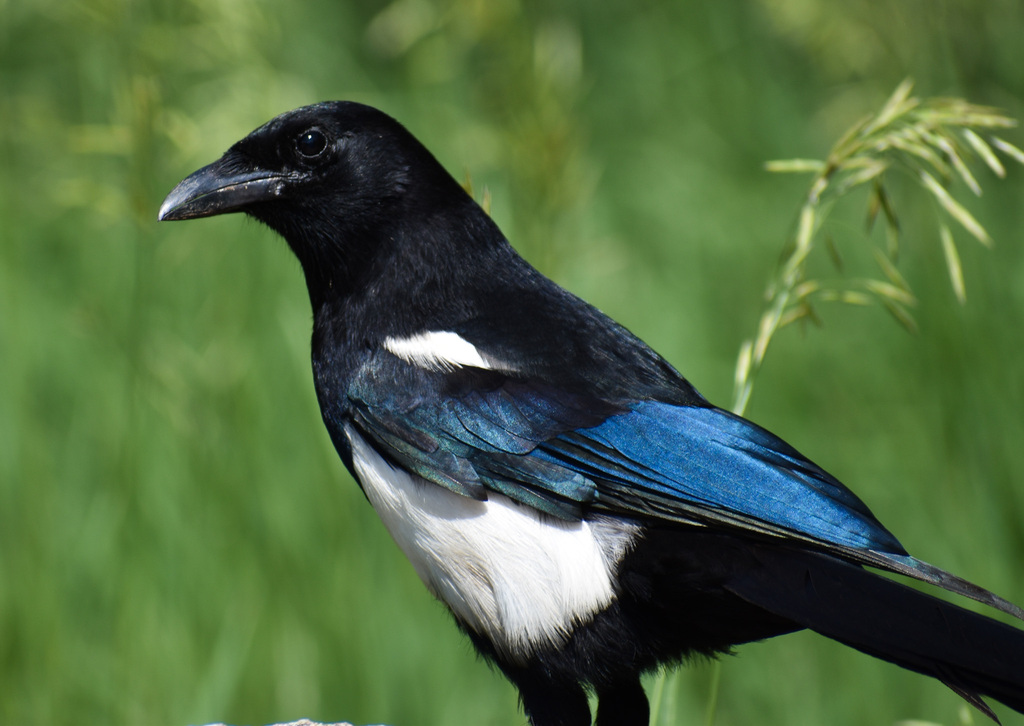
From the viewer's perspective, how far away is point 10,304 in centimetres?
230

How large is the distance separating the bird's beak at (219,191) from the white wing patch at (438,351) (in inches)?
14.8

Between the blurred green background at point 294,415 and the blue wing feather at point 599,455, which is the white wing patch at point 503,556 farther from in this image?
the blurred green background at point 294,415

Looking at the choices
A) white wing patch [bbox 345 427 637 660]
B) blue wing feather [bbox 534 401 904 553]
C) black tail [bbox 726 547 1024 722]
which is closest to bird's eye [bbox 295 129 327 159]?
white wing patch [bbox 345 427 637 660]

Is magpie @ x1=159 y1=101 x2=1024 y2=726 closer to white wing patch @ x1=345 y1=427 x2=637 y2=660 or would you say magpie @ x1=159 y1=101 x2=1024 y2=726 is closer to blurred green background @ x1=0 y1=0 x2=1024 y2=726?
white wing patch @ x1=345 y1=427 x2=637 y2=660

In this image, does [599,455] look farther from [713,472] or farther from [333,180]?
[333,180]

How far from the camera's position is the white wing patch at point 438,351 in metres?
1.73

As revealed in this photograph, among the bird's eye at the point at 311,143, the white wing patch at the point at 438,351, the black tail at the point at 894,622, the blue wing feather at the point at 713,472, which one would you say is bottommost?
the black tail at the point at 894,622

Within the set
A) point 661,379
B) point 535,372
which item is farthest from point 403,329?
point 661,379

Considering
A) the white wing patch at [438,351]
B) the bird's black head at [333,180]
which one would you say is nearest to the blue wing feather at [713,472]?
the white wing patch at [438,351]

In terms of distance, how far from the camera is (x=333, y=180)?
1976 millimetres

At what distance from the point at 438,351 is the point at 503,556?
0.33 m

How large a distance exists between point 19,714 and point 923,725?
1.52 meters

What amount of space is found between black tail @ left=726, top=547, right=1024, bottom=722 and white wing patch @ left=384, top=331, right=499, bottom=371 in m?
0.50

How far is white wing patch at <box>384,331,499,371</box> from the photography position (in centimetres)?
173
